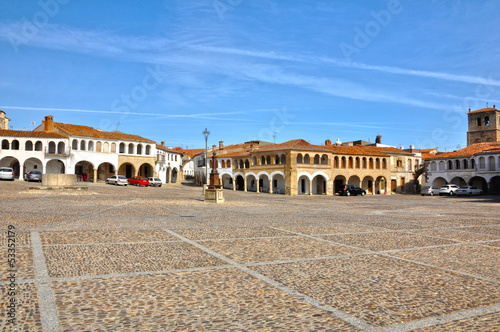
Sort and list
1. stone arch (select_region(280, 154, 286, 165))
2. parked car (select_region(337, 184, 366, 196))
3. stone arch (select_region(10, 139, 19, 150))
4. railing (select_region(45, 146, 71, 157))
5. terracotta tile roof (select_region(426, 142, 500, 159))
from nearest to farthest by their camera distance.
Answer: parked car (select_region(337, 184, 366, 196)) → stone arch (select_region(10, 139, 19, 150)) → railing (select_region(45, 146, 71, 157)) → stone arch (select_region(280, 154, 286, 165)) → terracotta tile roof (select_region(426, 142, 500, 159))

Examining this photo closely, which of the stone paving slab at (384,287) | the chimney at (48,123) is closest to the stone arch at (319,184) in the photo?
the chimney at (48,123)

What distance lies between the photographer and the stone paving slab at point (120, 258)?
261 inches

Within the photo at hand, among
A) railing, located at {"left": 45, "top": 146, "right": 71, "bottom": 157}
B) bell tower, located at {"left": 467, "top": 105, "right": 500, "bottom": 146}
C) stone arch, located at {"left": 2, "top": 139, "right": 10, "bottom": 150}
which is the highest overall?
bell tower, located at {"left": 467, "top": 105, "right": 500, "bottom": 146}

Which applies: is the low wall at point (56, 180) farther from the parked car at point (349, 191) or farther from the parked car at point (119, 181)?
the parked car at point (349, 191)

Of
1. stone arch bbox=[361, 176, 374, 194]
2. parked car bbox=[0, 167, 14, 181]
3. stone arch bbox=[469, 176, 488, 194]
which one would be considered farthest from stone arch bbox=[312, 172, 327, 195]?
parked car bbox=[0, 167, 14, 181]

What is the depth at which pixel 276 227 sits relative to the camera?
42.4 ft

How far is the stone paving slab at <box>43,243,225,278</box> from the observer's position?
21.7 ft

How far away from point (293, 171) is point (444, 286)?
131 feet

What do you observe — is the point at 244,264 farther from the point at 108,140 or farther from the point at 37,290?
the point at 108,140

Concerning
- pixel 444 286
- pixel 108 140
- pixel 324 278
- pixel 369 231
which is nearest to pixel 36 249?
pixel 324 278

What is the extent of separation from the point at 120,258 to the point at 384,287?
4987 millimetres

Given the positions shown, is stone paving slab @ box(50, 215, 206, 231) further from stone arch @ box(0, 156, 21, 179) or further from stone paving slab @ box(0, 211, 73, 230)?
stone arch @ box(0, 156, 21, 179)

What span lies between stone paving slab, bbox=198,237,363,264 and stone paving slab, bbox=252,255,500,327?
680 millimetres

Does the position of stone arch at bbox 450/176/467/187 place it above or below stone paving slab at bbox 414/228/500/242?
above
